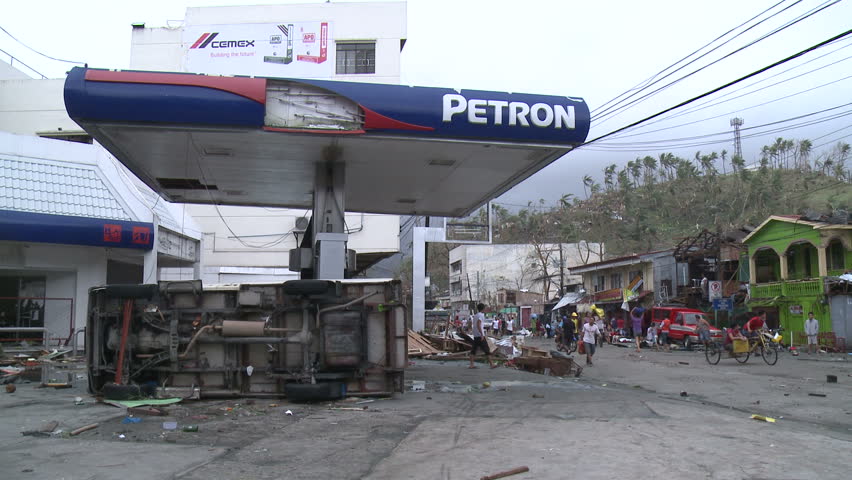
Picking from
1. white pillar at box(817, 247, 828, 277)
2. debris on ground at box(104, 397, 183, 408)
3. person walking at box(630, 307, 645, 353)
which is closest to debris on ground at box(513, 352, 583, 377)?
debris on ground at box(104, 397, 183, 408)

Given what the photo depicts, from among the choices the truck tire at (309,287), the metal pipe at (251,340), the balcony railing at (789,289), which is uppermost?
the balcony railing at (789,289)

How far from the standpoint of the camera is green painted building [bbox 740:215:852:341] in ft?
98.5

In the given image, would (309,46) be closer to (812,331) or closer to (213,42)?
(213,42)

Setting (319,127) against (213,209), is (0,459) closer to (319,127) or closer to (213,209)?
(319,127)

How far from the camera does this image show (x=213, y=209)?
35.9m

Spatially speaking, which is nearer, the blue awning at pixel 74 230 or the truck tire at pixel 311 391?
the truck tire at pixel 311 391

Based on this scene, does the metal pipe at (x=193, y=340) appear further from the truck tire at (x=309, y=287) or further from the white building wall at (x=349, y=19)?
the white building wall at (x=349, y=19)

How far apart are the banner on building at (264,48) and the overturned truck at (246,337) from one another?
81.9ft

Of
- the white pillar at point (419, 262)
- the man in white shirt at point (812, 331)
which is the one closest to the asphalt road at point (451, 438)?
the man in white shirt at point (812, 331)

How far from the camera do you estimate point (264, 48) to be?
33500 mm

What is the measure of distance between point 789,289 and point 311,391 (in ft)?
99.3

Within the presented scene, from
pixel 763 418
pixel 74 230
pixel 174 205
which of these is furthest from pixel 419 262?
pixel 763 418

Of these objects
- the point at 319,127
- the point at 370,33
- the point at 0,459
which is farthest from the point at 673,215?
the point at 0,459

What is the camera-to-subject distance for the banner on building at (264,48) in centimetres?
3341
